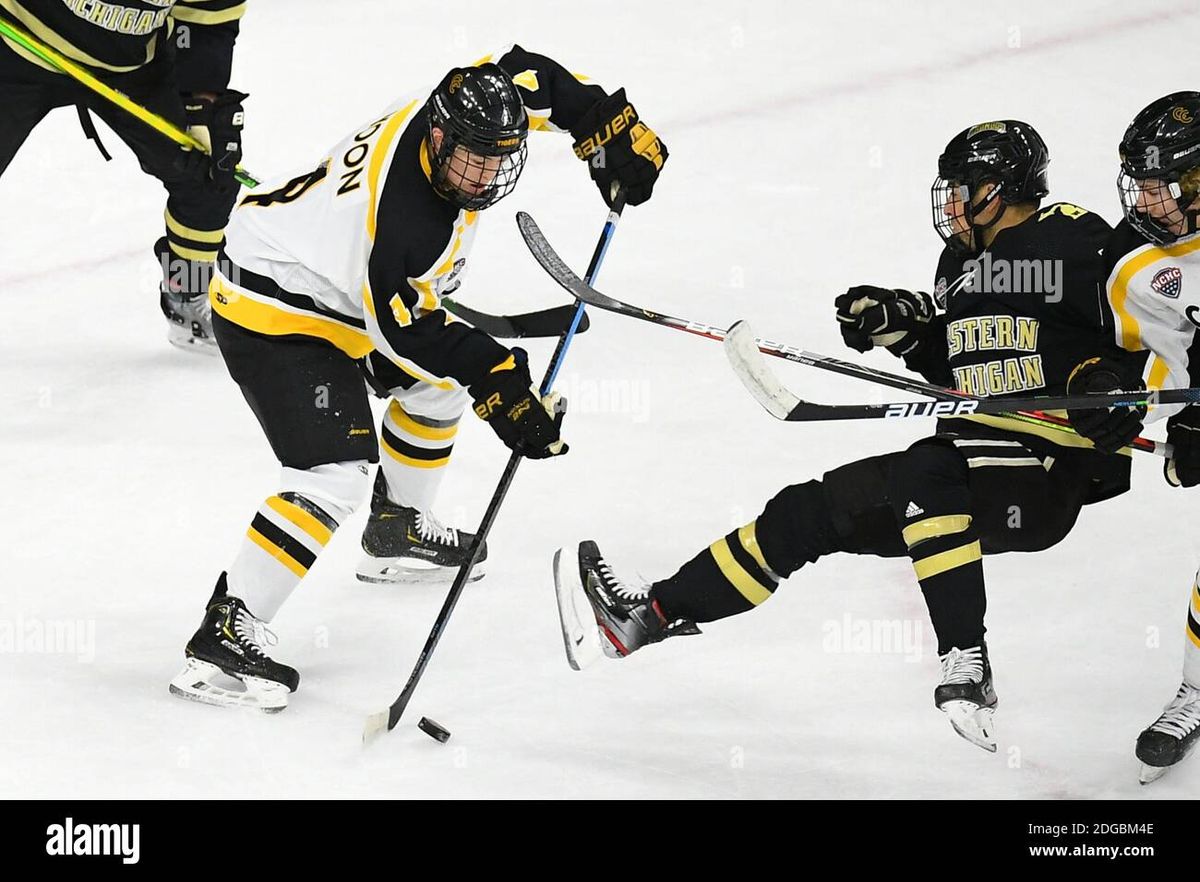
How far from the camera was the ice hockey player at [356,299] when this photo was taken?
299 cm

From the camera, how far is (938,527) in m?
2.83

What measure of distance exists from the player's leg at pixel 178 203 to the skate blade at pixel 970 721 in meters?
2.17

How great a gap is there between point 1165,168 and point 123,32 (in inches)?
92.3

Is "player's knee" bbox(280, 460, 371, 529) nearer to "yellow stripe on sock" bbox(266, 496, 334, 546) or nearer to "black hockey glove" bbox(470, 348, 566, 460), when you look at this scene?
"yellow stripe on sock" bbox(266, 496, 334, 546)

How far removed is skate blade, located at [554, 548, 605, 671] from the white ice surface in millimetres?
85

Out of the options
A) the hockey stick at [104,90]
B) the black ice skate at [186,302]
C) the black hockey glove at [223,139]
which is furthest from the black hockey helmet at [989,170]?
the black ice skate at [186,302]

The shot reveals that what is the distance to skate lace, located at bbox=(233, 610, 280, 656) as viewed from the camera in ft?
10.2

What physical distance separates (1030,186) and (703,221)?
83.1 inches

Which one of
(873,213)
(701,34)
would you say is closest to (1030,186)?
(873,213)

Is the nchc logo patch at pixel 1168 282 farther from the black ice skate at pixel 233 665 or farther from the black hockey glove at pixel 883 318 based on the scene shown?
the black ice skate at pixel 233 665

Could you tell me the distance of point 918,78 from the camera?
5.77 metres

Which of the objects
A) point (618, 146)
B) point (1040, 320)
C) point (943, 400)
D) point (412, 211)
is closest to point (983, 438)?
point (943, 400)

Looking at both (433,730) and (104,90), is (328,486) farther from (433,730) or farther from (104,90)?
(104,90)

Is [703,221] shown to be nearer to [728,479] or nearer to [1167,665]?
[728,479]
